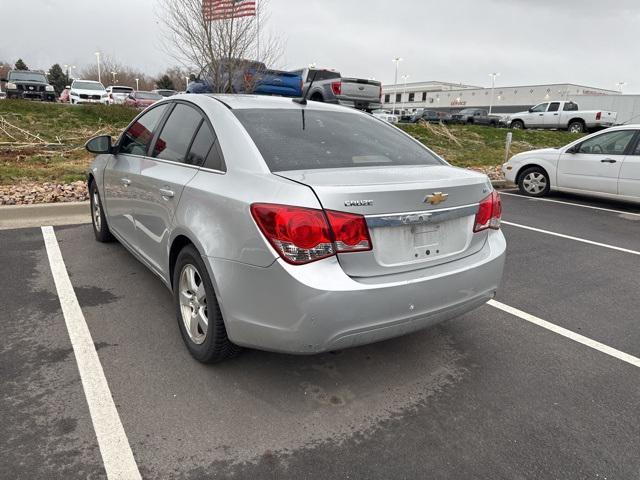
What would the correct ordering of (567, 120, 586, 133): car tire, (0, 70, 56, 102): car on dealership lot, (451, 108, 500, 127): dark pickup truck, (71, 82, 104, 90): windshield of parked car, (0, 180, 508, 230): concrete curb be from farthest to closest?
(451, 108, 500, 127): dark pickup truck, (567, 120, 586, 133): car tire, (71, 82, 104, 90): windshield of parked car, (0, 70, 56, 102): car on dealership lot, (0, 180, 508, 230): concrete curb

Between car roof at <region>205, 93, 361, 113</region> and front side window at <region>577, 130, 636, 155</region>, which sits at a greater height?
car roof at <region>205, 93, 361, 113</region>

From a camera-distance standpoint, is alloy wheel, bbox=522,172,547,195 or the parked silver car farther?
alloy wheel, bbox=522,172,547,195

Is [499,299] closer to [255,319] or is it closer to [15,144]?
[255,319]

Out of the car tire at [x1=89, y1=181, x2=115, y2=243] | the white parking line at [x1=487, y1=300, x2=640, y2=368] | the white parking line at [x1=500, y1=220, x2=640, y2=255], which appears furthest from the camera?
the white parking line at [x1=500, y1=220, x2=640, y2=255]

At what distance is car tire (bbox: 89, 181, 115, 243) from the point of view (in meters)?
5.21

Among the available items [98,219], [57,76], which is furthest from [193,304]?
[57,76]

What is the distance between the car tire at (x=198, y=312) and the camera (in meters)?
2.77

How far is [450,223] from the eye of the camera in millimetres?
2789

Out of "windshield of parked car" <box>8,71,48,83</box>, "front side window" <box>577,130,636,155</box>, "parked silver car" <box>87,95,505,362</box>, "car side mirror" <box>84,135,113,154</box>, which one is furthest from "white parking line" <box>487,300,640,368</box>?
"windshield of parked car" <box>8,71,48,83</box>

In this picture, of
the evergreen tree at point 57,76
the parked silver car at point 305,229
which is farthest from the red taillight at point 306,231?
the evergreen tree at point 57,76

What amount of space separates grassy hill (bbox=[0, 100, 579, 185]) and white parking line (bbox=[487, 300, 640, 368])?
689 cm

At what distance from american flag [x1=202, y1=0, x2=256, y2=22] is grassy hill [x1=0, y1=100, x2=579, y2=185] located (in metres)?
3.98

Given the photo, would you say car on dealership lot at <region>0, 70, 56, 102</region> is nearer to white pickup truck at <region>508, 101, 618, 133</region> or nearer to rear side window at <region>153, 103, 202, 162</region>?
rear side window at <region>153, 103, 202, 162</region>

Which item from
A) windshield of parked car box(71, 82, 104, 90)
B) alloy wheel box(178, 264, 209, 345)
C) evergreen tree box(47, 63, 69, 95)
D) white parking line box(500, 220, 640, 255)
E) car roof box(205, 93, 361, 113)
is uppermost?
evergreen tree box(47, 63, 69, 95)
